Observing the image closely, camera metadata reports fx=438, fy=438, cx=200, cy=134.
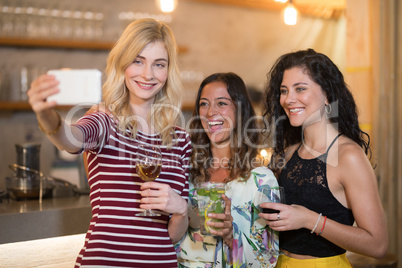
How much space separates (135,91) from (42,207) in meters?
0.96

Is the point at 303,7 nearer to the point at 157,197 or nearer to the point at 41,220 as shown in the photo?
the point at 41,220

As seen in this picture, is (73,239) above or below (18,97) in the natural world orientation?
below

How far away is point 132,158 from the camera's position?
159 cm

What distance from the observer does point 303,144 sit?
76.5 inches

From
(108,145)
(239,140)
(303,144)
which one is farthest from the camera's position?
(239,140)

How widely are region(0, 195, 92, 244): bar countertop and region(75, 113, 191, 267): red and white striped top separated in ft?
2.08

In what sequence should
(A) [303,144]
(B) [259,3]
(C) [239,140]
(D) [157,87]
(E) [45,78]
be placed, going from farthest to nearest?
(B) [259,3], (C) [239,140], (A) [303,144], (D) [157,87], (E) [45,78]

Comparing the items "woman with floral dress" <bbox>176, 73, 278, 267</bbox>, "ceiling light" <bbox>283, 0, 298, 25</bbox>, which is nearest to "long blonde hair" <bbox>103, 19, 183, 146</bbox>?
"woman with floral dress" <bbox>176, 73, 278, 267</bbox>

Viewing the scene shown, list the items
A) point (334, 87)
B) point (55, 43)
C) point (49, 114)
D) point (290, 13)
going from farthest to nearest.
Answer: point (55, 43) → point (290, 13) → point (334, 87) → point (49, 114)

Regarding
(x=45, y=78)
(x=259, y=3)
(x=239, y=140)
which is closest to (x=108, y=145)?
(x=45, y=78)

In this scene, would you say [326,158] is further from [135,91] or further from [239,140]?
[135,91]

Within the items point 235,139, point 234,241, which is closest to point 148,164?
→ point 234,241

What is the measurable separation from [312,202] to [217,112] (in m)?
0.64

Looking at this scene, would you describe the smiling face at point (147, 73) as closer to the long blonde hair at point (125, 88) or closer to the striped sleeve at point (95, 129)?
the long blonde hair at point (125, 88)
